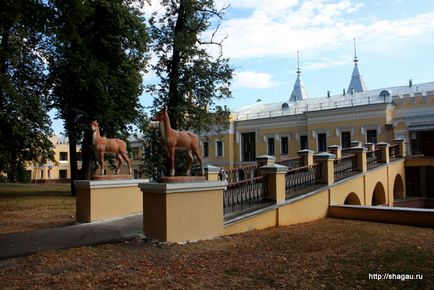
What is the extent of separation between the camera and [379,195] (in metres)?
21.9

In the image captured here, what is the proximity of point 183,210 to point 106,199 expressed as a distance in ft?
13.4

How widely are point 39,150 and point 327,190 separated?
1437cm

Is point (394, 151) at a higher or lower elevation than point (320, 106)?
lower

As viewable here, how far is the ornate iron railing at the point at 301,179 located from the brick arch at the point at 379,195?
7.68m

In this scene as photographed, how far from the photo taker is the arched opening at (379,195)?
21473mm

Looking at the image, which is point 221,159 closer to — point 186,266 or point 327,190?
point 327,190

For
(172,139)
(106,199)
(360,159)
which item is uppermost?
(172,139)

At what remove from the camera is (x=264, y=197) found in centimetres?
1201

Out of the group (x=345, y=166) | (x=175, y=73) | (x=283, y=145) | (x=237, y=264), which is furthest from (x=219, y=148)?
(x=237, y=264)

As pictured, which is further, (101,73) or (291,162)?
(291,162)

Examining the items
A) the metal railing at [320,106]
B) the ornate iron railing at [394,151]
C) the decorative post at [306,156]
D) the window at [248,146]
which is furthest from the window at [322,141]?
the decorative post at [306,156]

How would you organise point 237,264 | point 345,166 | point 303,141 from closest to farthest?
point 237,264
point 345,166
point 303,141

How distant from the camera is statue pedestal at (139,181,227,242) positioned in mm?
8547

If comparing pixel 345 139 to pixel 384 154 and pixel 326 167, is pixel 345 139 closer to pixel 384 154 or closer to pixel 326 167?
pixel 384 154
